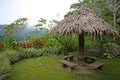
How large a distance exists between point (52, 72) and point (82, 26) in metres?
2.57

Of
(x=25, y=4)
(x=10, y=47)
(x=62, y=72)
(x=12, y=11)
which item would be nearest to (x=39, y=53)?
(x=10, y=47)

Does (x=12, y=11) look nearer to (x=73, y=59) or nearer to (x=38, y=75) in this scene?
(x=73, y=59)

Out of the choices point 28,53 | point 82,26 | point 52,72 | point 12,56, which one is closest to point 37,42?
point 28,53

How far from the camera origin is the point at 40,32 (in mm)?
17234

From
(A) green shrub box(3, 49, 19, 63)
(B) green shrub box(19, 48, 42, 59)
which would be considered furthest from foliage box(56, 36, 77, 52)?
(A) green shrub box(3, 49, 19, 63)

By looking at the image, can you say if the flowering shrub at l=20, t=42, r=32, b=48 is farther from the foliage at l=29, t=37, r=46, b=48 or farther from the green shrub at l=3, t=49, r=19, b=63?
the green shrub at l=3, t=49, r=19, b=63

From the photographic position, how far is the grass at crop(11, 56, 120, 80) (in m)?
8.02

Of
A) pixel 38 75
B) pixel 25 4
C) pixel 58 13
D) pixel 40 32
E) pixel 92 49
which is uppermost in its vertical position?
pixel 25 4

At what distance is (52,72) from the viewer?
28.9ft

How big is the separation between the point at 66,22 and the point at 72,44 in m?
4.17

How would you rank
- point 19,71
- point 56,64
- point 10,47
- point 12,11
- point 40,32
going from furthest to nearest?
point 12,11, point 40,32, point 10,47, point 56,64, point 19,71

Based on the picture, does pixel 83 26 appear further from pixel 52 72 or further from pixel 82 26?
pixel 52 72

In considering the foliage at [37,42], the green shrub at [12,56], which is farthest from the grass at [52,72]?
the foliage at [37,42]

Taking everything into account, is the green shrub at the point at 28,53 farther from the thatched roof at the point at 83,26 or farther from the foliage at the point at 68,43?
the thatched roof at the point at 83,26
